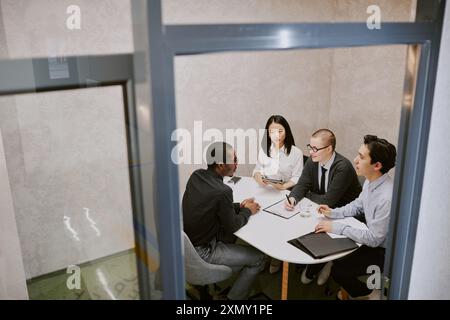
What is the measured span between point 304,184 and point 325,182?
0.17 metres

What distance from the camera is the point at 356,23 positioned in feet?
3.34

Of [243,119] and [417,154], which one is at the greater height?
[417,154]

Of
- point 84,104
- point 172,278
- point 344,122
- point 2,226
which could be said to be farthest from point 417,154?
point 344,122

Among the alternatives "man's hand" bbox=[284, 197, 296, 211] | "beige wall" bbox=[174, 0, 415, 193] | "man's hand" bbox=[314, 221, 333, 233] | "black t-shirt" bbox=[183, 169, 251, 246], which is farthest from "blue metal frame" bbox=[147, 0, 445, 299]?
"beige wall" bbox=[174, 0, 415, 193]

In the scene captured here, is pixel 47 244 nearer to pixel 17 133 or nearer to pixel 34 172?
pixel 34 172

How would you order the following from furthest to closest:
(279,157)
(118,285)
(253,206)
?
(279,157) < (253,206) < (118,285)

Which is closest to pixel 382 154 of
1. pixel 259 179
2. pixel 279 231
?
pixel 279 231

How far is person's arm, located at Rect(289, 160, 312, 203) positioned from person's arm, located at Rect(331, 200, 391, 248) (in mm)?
573

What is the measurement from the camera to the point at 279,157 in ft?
10.7

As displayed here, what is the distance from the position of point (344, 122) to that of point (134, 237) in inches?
136

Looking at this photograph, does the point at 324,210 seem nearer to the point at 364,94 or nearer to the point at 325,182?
the point at 325,182

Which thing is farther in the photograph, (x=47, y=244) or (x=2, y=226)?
(x=47, y=244)

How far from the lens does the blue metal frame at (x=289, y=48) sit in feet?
2.71

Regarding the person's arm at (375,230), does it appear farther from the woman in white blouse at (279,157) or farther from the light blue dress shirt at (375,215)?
the woman in white blouse at (279,157)
